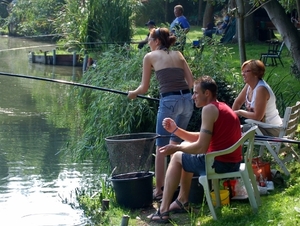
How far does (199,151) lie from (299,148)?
103 inches

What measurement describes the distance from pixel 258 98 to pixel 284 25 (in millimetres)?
4608

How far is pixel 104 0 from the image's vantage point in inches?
818

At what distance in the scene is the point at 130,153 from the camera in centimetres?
645

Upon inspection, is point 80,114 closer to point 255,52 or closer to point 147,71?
→ point 147,71

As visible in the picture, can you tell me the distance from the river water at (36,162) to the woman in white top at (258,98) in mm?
1995

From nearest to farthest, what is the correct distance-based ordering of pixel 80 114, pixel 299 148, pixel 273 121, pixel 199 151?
pixel 199 151 < pixel 273 121 < pixel 299 148 < pixel 80 114

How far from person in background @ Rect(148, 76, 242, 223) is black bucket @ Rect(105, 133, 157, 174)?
57 cm

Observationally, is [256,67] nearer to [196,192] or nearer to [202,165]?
[196,192]

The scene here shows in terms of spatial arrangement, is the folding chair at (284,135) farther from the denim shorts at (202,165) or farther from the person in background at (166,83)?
the denim shorts at (202,165)

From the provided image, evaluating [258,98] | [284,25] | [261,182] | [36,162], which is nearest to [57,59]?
[284,25]

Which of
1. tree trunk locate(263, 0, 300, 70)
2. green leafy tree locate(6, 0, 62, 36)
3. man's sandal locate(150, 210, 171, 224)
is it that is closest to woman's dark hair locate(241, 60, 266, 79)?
man's sandal locate(150, 210, 171, 224)

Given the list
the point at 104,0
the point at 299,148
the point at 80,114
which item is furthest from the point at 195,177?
the point at 104,0

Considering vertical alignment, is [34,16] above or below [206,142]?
above

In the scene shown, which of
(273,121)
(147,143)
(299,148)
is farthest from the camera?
(299,148)
